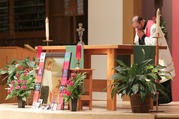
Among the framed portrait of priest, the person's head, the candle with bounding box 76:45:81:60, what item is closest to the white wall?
the person's head

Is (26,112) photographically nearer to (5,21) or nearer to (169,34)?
(169,34)

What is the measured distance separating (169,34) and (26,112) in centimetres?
422

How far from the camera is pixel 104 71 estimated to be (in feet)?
24.8

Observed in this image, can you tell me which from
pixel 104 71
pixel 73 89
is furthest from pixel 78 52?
pixel 104 71

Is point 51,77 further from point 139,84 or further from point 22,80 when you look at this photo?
point 139,84

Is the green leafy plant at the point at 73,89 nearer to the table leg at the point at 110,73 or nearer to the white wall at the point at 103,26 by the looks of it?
the table leg at the point at 110,73

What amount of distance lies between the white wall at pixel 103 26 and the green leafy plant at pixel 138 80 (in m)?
2.68

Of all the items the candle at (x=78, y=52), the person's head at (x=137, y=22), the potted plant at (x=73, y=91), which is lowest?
the potted plant at (x=73, y=91)

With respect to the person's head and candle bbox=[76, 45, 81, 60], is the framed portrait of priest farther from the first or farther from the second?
the person's head

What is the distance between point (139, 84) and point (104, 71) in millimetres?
2978

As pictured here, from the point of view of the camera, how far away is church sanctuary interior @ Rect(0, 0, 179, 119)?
4.64 m

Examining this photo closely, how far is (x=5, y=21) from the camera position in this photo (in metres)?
9.76

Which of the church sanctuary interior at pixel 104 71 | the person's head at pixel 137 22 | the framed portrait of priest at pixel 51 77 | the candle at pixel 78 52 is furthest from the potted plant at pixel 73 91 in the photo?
the person's head at pixel 137 22

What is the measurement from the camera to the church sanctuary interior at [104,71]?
4637mm
